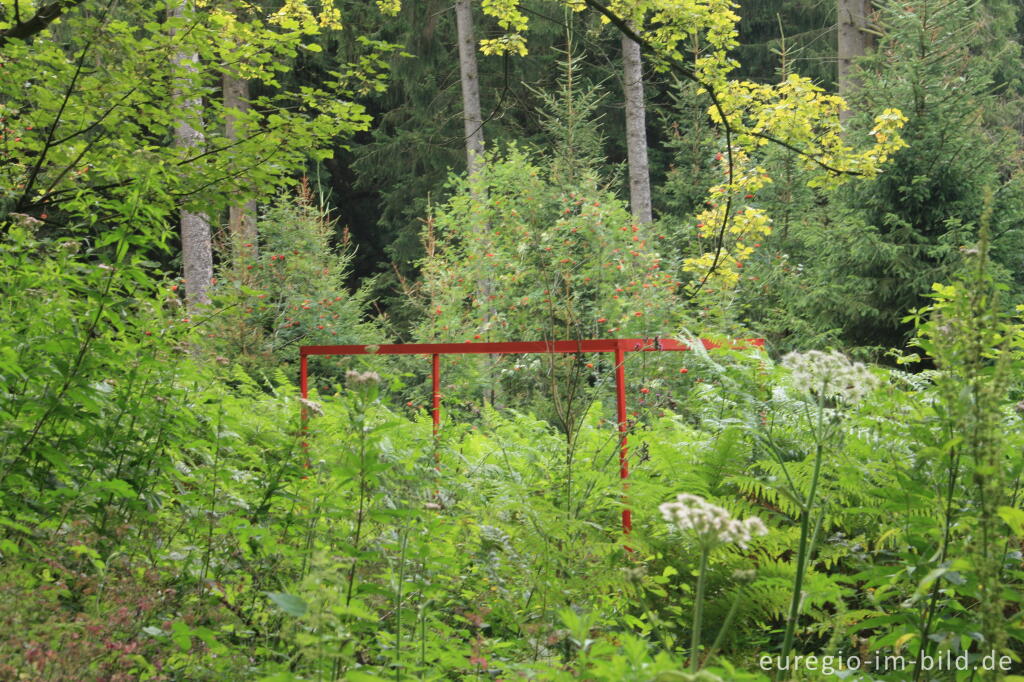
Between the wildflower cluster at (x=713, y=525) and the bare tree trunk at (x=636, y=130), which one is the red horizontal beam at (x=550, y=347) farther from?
the bare tree trunk at (x=636, y=130)

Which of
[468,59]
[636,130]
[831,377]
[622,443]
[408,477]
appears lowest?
[622,443]

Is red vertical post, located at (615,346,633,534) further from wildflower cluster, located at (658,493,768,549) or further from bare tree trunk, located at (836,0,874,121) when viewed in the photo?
bare tree trunk, located at (836,0,874,121)

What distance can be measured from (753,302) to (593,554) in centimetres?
996

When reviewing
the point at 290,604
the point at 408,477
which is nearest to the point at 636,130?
the point at 408,477

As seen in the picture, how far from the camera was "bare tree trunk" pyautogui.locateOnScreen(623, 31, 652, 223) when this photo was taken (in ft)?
45.0

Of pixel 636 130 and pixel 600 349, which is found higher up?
pixel 636 130

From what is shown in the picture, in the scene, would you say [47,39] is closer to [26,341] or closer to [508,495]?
[26,341]

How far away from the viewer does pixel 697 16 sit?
532 cm

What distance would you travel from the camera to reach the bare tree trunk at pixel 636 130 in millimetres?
13703

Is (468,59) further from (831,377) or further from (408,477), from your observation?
(831,377)

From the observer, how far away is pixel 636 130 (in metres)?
14.0

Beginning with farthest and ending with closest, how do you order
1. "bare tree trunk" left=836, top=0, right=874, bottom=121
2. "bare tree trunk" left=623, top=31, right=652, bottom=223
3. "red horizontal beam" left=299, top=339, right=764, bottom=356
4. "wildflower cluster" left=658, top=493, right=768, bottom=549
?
"bare tree trunk" left=836, top=0, right=874, bottom=121, "bare tree trunk" left=623, top=31, right=652, bottom=223, "red horizontal beam" left=299, top=339, right=764, bottom=356, "wildflower cluster" left=658, top=493, right=768, bottom=549

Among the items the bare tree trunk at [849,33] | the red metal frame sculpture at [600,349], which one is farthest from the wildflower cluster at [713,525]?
the bare tree trunk at [849,33]

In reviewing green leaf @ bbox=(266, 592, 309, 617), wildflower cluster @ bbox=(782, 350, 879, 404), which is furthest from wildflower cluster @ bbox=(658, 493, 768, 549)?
green leaf @ bbox=(266, 592, 309, 617)
